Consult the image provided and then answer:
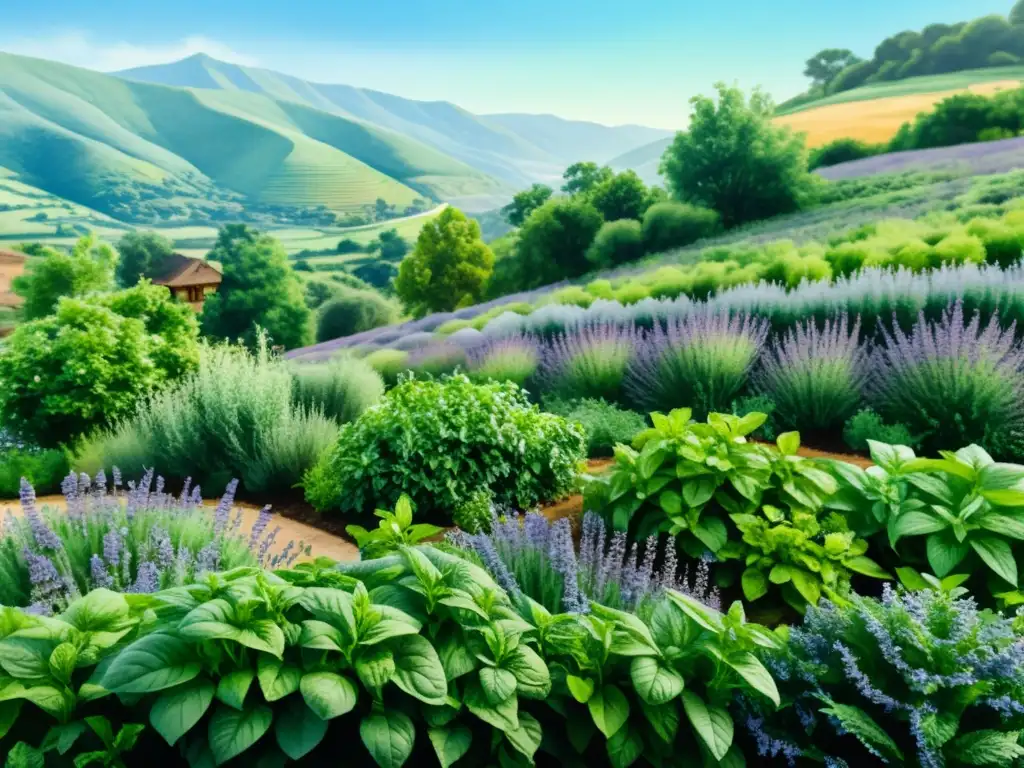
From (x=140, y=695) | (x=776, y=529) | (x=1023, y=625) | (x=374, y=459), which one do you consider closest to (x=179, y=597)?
(x=140, y=695)

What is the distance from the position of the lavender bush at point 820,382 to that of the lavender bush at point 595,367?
1.10m

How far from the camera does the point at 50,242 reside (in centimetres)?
1822

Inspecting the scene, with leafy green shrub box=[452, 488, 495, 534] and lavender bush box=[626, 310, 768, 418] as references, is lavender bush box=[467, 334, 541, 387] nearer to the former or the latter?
lavender bush box=[626, 310, 768, 418]

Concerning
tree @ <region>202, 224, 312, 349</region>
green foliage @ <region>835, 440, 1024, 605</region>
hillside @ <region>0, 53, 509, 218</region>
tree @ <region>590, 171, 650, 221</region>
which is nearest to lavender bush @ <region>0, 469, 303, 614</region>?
green foliage @ <region>835, 440, 1024, 605</region>

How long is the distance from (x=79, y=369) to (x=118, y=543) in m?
4.36

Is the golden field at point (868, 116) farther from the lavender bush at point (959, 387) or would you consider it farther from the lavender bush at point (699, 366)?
the lavender bush at point (959, 387)

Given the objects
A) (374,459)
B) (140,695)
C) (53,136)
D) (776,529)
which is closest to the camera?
(140,695)

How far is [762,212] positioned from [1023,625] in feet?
52.7

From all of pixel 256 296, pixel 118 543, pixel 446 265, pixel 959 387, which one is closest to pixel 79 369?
pixel 118 543

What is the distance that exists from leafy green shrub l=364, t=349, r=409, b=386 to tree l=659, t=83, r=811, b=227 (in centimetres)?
1144

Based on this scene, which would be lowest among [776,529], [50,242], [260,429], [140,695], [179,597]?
[50,242]

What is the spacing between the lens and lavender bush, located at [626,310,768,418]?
4.80 m

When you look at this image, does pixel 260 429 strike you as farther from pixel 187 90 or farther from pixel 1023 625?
pixel 187 90

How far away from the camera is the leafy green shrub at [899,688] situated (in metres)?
1.57
